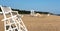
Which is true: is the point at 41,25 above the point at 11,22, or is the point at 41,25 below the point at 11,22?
below

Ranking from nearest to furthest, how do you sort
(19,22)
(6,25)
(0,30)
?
1. (6,25)
2. (19,22)
3. (0,30)

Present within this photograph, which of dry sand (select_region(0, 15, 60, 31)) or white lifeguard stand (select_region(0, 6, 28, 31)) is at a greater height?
white lifeguard stand (select_region(0, 6, 28, 31))

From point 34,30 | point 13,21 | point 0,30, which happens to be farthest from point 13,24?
point 34,30

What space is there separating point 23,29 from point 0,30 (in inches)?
202

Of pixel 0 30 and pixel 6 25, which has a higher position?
pixel 6 25

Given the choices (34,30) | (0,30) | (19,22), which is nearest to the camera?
(19,22)

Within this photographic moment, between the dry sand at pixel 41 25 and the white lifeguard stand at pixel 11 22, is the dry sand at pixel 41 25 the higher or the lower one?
the lower one

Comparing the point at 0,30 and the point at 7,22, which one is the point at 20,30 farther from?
the point at 0,30

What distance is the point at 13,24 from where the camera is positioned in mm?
7559

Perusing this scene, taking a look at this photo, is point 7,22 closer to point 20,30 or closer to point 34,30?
point 20,30

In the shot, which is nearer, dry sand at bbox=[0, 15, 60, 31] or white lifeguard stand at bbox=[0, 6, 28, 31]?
white lifeguard stand at bbox=[0, 6, 28, 31]

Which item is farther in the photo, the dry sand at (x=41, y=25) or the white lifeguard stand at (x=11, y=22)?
the dry sand at (x=41, y=25)

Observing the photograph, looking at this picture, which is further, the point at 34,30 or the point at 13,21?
the point at 34,30

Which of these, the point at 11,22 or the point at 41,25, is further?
the point at 41,25
